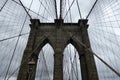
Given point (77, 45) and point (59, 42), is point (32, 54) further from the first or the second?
point (77, 45)

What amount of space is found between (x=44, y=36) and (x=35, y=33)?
1.04m

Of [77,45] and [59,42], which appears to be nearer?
[59,42]

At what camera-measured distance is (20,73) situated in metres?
8.73

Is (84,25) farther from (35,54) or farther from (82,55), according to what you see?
(35,54)

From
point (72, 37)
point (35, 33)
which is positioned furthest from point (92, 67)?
point (35, 33)

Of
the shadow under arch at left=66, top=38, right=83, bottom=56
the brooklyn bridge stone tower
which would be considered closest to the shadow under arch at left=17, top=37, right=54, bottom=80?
the brooklyn bridge stone tower

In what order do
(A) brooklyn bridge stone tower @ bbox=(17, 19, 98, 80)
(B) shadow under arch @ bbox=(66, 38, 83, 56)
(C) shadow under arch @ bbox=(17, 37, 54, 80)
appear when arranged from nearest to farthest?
(C) shadow under arch @ bbox=(17, 37, 54, 80) < (A) brooklyn bridge stone tower @ bbox=(17, 19, 98, 80) < (B) shadow under arch @ bbox=(66, 38, 83, 56)

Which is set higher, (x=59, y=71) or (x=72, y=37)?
(x=72, y=37)

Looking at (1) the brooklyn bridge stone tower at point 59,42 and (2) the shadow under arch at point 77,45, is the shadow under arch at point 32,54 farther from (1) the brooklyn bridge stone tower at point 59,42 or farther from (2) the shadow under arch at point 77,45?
(2) the shadow under arch at point 77,45

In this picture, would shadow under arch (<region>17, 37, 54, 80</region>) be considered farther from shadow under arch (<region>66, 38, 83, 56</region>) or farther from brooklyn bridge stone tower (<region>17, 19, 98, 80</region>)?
shadow under arch (<region>66, 38, 83, 56</region>)

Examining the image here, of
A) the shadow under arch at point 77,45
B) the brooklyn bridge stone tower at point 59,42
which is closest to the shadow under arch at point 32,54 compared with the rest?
the brooklyn bridge stone tower at point 59,42

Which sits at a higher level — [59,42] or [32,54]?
[59,42]

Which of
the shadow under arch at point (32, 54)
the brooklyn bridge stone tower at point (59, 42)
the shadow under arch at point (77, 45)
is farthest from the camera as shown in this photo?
the shadow under arch at point (77, 45)

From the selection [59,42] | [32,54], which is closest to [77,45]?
[59,42]
